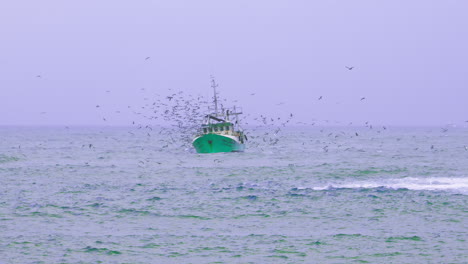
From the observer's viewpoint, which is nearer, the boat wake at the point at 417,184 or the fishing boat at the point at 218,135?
the boat wake at the point at 417,184

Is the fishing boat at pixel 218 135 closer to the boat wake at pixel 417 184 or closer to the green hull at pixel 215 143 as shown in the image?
the green hull at pixel 215 143

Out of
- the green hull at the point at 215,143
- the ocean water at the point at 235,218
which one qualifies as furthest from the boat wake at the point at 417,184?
the green hull at the point at 215,143

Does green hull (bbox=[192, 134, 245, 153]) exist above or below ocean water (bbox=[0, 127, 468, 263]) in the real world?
above

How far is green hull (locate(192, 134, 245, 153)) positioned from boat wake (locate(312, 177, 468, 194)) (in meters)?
28.4

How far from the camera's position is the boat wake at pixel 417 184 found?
37625mm

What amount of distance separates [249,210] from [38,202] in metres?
10.0

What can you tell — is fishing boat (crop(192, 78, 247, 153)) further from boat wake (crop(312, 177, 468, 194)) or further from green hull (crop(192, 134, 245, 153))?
boat wake (crop(312, 177, 468, 194))

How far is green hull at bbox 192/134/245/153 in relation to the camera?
229 feet

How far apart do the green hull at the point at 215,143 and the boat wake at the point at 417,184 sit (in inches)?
A: 1119

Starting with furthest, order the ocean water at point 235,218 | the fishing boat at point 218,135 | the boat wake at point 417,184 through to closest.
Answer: the fishing boat at point 218,135 < the boat wake at point 417,184 < the ocean water at point 235,218

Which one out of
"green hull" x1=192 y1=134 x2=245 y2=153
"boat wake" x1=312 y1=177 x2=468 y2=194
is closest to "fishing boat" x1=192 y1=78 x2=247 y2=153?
"green hull" x1=192 y1=134 x2=245 y2=153

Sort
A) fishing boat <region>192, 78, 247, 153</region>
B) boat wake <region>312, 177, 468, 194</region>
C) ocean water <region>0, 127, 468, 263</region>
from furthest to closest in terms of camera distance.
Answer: fishing boat <region>192, 78, 247, 153</region> < boat wake <region>312, 177, 468, 194</region> < ocean water <region>0, 127, 468, 263</region>

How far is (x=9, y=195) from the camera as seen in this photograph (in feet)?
115

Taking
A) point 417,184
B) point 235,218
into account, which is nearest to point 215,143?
point 417,184
